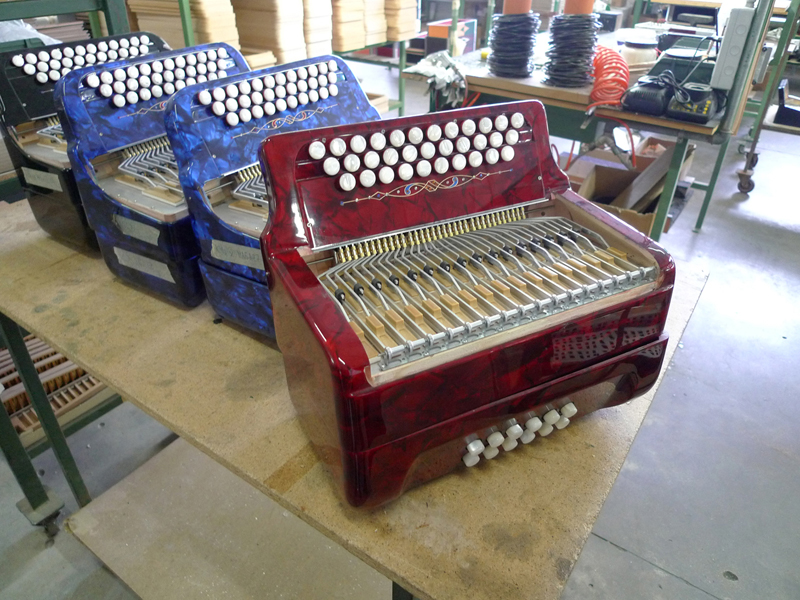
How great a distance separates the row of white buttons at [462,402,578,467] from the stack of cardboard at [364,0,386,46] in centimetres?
328

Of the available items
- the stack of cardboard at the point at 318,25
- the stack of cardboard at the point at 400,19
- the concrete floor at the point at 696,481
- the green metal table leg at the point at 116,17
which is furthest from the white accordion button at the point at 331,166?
the stack of cardboard at the point at 400,19

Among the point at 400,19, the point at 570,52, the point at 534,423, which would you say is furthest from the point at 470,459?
the point at 400,19

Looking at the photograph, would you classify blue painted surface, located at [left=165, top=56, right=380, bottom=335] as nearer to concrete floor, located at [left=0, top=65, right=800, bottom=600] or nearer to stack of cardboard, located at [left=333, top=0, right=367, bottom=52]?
concrete floor, located at [left=0, top=65, right=800, bottom=600]

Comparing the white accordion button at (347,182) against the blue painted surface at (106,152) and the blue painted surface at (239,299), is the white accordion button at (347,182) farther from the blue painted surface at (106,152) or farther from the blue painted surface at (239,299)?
the blue painted surface at (106,152)

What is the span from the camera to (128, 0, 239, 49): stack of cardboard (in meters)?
2.57

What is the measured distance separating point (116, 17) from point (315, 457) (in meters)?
1.65

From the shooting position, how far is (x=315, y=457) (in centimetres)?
103

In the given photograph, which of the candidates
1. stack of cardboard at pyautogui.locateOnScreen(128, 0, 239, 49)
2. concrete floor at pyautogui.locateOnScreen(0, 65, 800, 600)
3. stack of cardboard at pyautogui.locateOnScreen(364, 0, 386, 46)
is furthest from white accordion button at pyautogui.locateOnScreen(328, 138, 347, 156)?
stack of cardboard at pyautogui.locateOnScreen(364, 0, 386, 46)

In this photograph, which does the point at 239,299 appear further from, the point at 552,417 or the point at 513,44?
the point at 513,44

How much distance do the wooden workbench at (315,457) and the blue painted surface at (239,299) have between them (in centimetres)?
6

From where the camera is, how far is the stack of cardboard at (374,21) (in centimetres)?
361

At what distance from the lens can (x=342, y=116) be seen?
1.52 meters

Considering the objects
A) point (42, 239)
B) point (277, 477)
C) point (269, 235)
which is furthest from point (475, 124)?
point (42, 239)

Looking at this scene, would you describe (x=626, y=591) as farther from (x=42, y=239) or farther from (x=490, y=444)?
(x=42, y=239)
